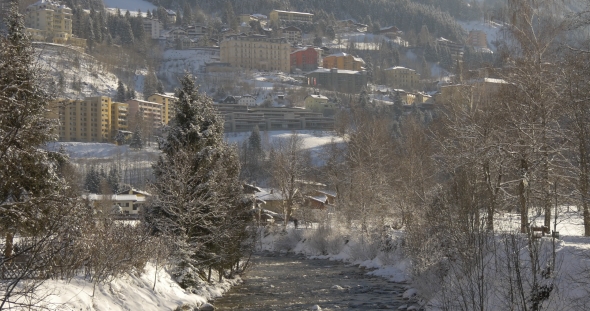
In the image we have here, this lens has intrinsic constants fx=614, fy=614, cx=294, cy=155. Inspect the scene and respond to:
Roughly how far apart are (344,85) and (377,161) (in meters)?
135

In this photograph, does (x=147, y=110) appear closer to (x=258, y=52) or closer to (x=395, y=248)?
(x=258, y=52)

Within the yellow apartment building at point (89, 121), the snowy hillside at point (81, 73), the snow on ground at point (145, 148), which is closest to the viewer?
the snow on ground at point (145, 148)

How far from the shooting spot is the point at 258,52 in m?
185

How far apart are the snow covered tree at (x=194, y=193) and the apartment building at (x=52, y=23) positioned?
15526 centimetres

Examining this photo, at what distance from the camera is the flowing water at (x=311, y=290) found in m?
19.8

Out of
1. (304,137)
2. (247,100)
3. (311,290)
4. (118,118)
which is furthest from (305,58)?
(311,290)

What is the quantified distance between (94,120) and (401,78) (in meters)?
97.7

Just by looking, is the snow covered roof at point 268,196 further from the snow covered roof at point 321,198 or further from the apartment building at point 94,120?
the apartment building at point 94,120

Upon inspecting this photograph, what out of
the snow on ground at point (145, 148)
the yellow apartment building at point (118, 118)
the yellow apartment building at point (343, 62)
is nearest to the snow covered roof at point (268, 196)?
the snow on ground at point (145, 148)

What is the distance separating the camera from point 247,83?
518 ft

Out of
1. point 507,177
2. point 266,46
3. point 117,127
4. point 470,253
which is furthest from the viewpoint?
point 266,46

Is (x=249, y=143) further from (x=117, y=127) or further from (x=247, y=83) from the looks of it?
(x=247, y=83)

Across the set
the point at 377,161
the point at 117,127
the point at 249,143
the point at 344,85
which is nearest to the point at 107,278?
the point at 377,161

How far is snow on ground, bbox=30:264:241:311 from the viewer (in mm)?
11922
